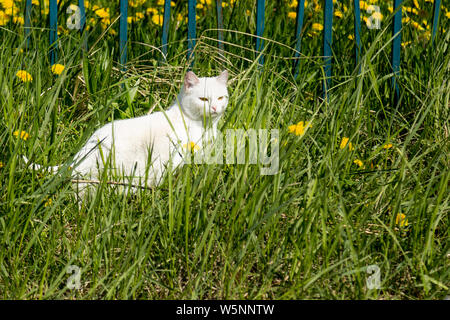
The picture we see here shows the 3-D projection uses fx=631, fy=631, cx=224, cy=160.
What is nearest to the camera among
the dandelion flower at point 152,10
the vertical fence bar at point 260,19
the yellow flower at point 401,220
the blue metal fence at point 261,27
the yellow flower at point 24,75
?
the yellow flower at point 401,220

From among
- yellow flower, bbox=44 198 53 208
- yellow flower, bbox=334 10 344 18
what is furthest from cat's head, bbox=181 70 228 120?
yellow flower, bbox=334 10 344 18

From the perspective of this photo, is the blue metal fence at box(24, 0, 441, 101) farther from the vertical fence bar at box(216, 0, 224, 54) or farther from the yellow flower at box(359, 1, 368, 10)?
the yellow flower at box(359, 1, 368, 10)

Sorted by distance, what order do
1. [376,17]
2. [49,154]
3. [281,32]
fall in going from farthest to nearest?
[281,32] → [376,17] → [49,154]

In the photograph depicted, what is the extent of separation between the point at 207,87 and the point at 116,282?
1181 millimetres

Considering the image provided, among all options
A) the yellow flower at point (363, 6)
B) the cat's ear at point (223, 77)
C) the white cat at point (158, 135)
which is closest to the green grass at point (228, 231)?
the white cat at point (158, 135)

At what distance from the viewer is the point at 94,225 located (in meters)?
2.10

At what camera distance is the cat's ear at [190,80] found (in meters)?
2.77

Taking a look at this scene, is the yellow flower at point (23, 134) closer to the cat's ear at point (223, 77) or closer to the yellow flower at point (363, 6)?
the cat's ear at point (223, 77)

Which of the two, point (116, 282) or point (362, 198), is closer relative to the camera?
point (116, 282)

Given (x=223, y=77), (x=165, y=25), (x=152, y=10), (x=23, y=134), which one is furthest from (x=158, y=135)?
(x=152, y=10)

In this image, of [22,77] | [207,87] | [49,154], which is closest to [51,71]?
[22,77]

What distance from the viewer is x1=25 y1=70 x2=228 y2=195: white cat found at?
257 cm

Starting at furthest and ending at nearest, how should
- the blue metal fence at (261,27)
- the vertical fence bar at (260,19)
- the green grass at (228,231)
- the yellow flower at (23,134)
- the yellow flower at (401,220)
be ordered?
the vertical fence bar at (260,19) → the blue metal fence at (261,27) → the yellow flower at (23,134) → the yellow flower at (401,220) → the green grass at (228,231)

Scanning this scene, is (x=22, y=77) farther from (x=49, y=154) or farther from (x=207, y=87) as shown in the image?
(x=207, y=87)
